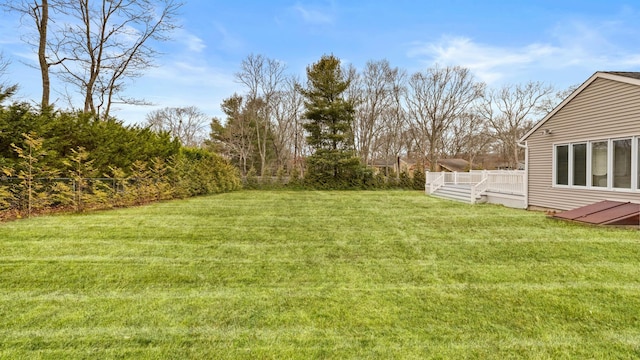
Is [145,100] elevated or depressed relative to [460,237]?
elevated

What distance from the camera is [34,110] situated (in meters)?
7.82

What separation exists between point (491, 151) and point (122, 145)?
137 ft

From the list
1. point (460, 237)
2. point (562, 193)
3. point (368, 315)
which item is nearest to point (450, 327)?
point (368, 315)

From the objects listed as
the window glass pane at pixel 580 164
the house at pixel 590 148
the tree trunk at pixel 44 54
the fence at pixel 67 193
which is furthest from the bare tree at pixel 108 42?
the window glass pane at pixel 580 164

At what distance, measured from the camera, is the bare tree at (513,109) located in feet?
108

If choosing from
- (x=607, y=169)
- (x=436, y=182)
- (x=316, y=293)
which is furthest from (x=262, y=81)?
(x=316, y=293)

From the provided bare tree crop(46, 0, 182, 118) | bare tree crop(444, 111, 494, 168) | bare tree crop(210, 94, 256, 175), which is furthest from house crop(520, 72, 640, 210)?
bare tree crop(444, 111, 494, 168)

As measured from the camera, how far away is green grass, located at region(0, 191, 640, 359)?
2.32m

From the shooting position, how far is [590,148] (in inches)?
317

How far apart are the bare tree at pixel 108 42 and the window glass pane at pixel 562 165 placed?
53.9 ft

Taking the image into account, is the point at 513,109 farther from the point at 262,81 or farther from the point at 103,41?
the point at 103,41

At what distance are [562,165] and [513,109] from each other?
2985 cm

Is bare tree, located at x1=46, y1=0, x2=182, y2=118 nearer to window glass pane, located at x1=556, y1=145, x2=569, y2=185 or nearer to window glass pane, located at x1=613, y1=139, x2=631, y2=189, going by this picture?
window glass pane, located at x1=556, y1=145, x2=569, y2=185

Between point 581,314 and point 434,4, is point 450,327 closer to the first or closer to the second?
point 581,314
